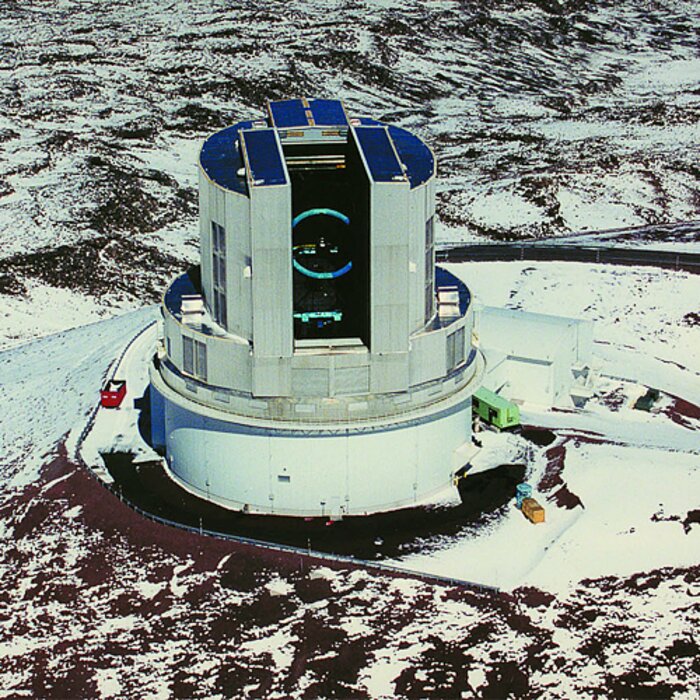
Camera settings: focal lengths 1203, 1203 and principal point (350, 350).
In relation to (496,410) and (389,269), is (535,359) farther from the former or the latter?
(389,269)

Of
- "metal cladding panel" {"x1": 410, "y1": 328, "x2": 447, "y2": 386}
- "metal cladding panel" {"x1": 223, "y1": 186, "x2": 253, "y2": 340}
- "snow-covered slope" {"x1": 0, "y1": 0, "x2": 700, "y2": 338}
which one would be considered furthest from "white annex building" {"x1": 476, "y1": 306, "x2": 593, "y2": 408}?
"snow-covered slope" {"x1": 0, "y1": 0, "x2": 700, "y2": 338}

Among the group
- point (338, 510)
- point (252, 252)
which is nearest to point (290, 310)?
point (252, 252)

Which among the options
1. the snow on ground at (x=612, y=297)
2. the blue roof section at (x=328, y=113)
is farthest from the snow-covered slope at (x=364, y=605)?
the snow on ground at (x=612, y=297)

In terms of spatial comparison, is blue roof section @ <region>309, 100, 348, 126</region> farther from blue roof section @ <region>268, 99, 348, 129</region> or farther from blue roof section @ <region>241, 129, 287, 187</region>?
blue roof section @ <region>241, 129, 287, 187</region>

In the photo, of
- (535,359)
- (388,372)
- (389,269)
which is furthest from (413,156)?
(535,359)

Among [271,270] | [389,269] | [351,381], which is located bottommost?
[351,381]

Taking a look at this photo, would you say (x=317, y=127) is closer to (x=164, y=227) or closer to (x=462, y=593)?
(x=462, y=593)
